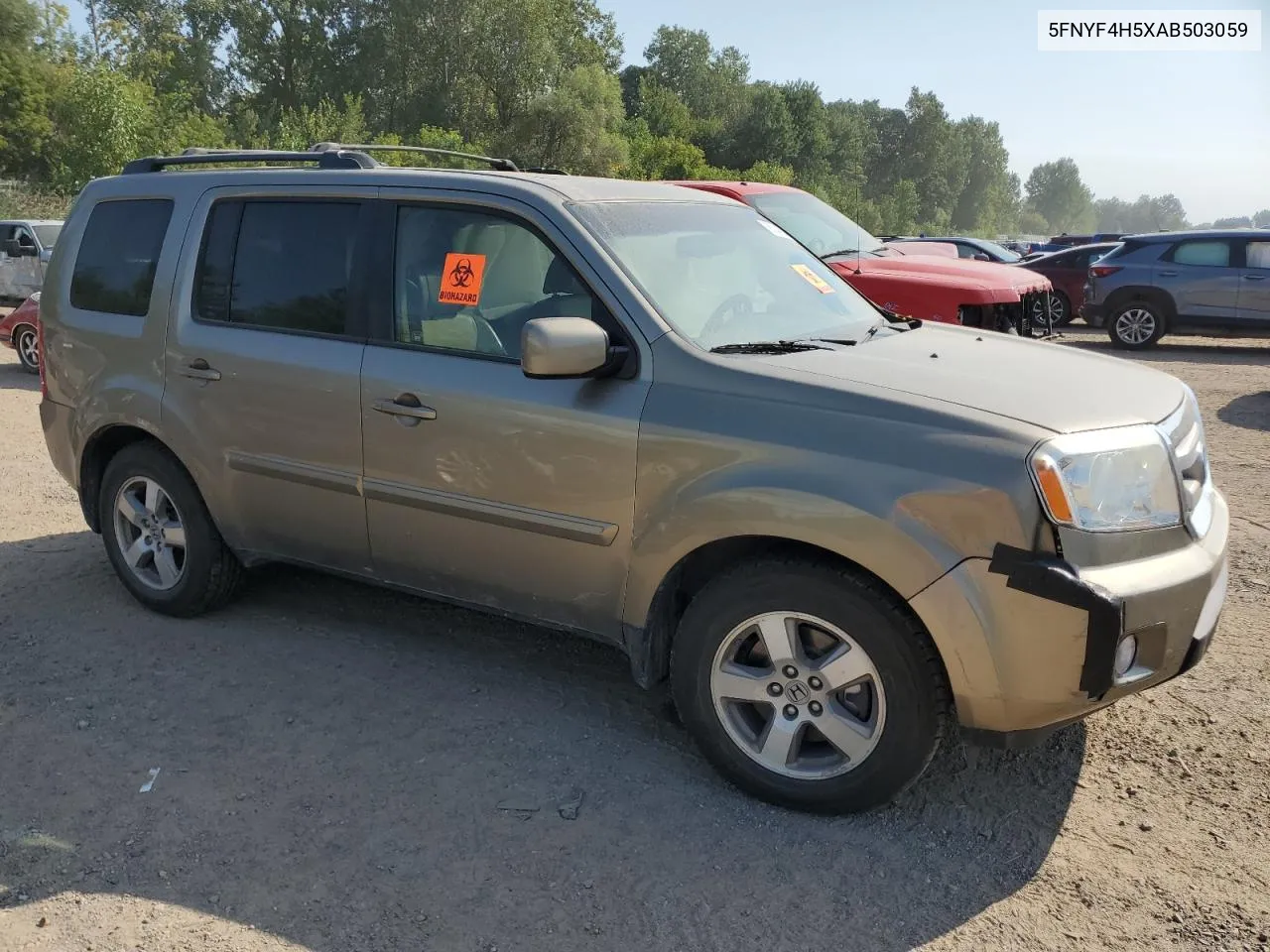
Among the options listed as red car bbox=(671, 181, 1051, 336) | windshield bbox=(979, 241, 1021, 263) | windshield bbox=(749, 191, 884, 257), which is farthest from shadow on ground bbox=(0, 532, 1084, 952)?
windshield bbox=(979, 241, 1021, 263)

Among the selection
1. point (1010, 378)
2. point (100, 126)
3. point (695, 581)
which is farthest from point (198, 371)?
point (100, 126)

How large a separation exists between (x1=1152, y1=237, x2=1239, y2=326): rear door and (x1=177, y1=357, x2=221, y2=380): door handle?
13842 mm

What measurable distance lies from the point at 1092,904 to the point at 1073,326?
1788 centimetres

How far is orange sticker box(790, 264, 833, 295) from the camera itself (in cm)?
429

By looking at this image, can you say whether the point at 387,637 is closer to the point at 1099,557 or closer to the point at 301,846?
the point at 301,846

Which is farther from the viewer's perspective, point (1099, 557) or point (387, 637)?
point (387, 637)

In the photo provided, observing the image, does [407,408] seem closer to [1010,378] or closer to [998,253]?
[1010,378]

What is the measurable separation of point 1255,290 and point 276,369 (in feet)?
46.1

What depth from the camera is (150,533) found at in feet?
16.0

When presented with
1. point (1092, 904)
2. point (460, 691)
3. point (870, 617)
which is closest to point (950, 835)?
point (1092, 904)

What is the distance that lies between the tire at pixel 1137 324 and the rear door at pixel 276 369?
1349cm

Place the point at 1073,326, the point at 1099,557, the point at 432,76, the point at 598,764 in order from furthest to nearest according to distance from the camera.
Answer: the point at 432,76, the point at 1073,326, the point at 598,764, the point at 1099,557

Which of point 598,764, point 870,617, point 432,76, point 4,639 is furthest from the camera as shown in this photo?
point 432,76

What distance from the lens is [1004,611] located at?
288 centimetres
